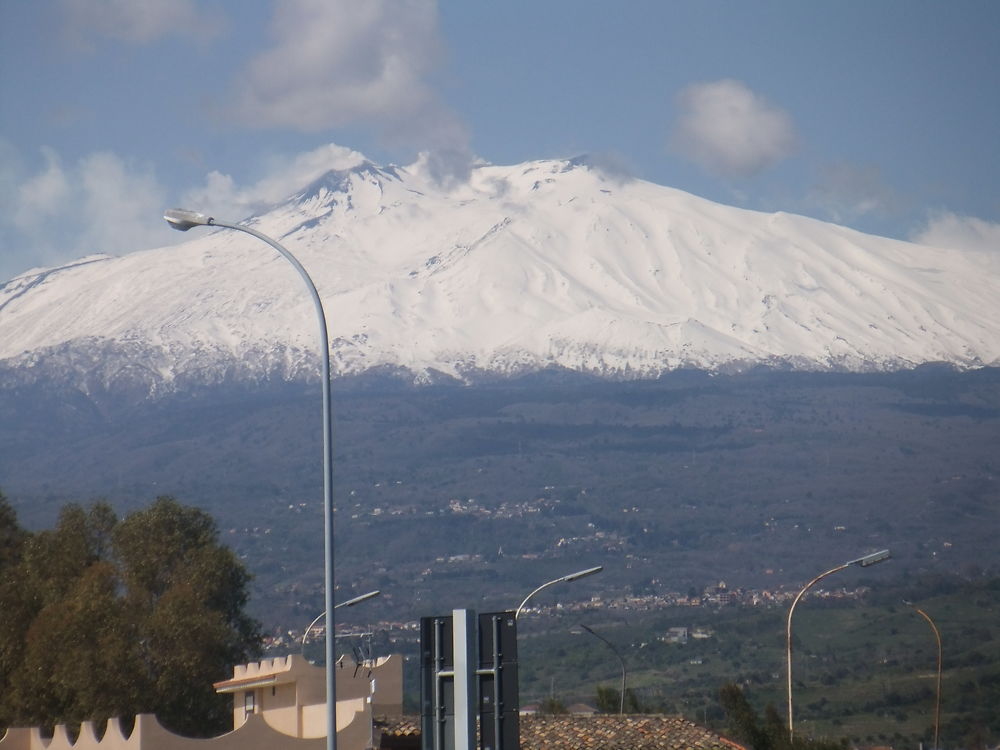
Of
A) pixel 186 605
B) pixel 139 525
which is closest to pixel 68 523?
pixel 139 525

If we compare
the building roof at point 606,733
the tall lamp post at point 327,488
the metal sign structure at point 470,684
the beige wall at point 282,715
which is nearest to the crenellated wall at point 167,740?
the beige wall at point 282,715

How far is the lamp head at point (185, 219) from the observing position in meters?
22.1

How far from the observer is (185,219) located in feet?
72.4

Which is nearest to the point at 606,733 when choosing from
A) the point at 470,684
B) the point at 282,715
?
the point at 282,715

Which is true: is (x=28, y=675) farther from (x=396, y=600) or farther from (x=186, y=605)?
(x=396, y=600)

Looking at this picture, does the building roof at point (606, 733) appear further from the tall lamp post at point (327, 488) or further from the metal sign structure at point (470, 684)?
the metal sign structure at point (470, 684)

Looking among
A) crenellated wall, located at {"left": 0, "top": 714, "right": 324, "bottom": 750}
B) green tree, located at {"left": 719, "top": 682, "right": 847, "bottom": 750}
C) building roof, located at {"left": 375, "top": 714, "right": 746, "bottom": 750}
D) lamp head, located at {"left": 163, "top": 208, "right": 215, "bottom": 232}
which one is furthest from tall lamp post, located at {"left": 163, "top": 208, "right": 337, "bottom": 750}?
green tree, located at {"left": 719, "top": 682, "right": 847, "bottom": 750}

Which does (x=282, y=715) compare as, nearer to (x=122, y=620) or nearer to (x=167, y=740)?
(x=167, y=740)

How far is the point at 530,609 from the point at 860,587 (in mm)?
38714

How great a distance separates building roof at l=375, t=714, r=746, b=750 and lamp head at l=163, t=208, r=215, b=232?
748 inches

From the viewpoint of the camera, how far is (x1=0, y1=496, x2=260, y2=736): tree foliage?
145 ft

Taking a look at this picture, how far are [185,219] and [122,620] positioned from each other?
2598 centimetres

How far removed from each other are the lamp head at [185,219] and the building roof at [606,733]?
1899 cm

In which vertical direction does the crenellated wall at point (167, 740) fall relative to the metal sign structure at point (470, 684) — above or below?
below
